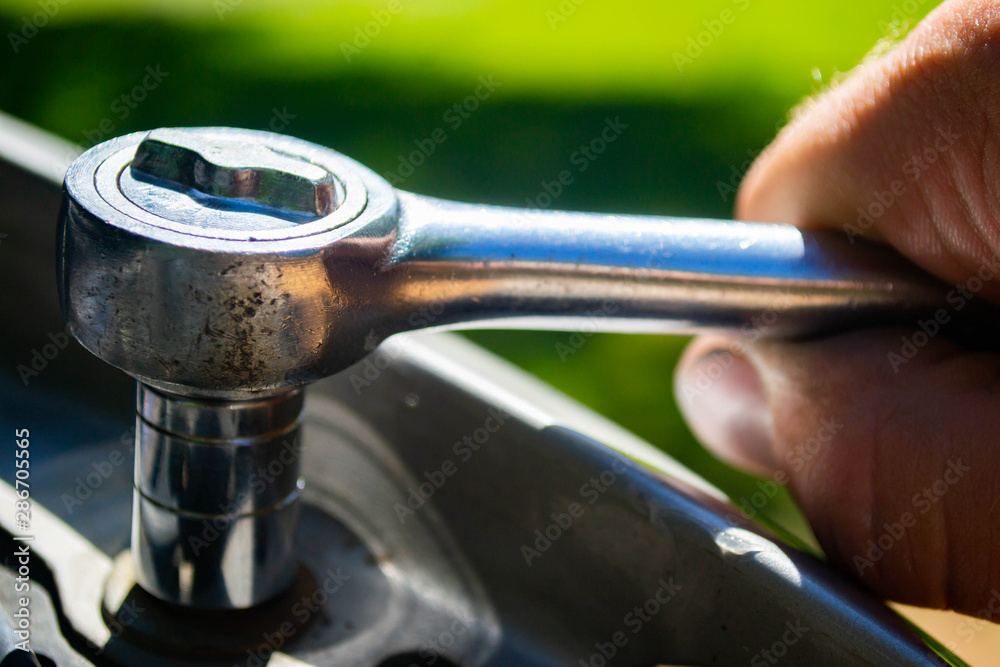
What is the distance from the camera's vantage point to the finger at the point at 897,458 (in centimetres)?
47

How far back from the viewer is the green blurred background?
4.33 feet

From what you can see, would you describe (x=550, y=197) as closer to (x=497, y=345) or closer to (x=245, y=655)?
(x=497, y=345)

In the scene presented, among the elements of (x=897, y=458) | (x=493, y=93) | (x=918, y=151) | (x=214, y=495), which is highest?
(x=918, y=151)

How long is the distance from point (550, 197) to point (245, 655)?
103 cm

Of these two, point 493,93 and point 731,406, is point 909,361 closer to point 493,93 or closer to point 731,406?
point 731,406

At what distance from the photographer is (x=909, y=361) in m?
0.51

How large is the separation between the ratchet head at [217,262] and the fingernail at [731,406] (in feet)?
1.12

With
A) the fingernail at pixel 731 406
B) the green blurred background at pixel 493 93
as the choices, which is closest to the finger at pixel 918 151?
the fingernail at pixel 731 406

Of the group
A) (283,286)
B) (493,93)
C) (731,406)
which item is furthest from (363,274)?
(493,93)

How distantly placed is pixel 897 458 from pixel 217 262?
0.35m

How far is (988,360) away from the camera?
0.51 metres

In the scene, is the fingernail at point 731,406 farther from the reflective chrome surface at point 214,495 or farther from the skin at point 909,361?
the reflective chrome surface at point 214,495

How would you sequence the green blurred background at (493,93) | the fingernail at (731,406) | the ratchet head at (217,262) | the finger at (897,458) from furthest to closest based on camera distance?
the green blurred background at (493,93) < the fingernail at (731,406) < the finger at (897,458) < the ratchet head at (217,262)

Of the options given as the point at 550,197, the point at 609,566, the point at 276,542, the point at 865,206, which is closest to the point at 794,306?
the point at 865,206
